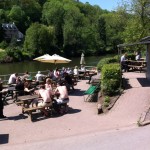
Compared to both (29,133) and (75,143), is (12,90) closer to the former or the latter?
(29,133)

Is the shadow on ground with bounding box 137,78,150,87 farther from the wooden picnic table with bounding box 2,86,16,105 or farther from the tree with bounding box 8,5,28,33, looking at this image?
the tree with bounding box 8,5,28,33

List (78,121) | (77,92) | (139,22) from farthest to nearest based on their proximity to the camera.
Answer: (139,22), (77,92), (78,121)

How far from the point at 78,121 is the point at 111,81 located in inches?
160

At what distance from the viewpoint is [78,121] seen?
14.2 m

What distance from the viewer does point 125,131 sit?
1180cm

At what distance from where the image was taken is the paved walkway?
502 inches

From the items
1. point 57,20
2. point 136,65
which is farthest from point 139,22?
point 57,20

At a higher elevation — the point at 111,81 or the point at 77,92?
the point at 111,81

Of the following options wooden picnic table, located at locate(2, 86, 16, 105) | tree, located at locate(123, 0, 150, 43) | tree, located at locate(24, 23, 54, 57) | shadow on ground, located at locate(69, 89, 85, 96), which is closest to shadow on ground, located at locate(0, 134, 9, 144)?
wooden picnic table, located at locate(2, 86, 16, 105)

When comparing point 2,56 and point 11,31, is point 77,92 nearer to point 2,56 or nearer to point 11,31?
point 2,56

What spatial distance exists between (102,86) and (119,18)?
29.5 m

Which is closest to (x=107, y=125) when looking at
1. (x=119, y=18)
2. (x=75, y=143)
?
(x=75, y=143)

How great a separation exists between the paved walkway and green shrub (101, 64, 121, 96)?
22.4 inches

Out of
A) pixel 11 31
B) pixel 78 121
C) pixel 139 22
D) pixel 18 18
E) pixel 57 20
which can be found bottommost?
pixel 78 121
